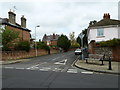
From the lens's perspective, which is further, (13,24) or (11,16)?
(13,24)

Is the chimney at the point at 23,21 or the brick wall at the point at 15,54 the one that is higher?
the chimney at the point at 23,21

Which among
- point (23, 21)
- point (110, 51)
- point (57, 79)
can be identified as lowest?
point (57, 79)

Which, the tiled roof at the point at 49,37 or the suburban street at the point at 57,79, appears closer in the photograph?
the suburban street at the point at 57,79

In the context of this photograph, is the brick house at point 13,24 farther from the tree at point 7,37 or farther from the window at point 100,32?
the window at point 100,32

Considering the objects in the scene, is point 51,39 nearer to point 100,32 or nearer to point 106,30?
point 100,32

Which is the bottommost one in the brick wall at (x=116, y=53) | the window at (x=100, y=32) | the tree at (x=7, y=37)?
the brick wall at (x=116, y=53)

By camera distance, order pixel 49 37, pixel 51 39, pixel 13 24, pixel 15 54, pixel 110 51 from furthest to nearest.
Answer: pixel 49 37
pixel 51 39
pixel 13 24
pixel 15 54
pixel 110 51

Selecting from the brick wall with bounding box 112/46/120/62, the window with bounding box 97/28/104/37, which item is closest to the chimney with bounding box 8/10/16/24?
the window with bounding box 97/28/104/37

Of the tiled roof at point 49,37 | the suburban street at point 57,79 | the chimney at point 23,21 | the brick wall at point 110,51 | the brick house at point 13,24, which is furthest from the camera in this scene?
the tiled roof at point 49,37

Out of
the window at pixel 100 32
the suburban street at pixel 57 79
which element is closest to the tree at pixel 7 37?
the window at pixel 100 32

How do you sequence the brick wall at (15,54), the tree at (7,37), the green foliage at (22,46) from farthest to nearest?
1. the green foliage at (22,46)
2. the tree at (7,37)
3. the brick wall at (15,54)

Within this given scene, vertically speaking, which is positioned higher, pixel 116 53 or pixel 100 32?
Answer: pixel 100 32

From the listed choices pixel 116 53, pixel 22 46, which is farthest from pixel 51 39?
pixel 116 53

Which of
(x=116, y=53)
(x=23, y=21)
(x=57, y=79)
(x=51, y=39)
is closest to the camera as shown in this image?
(x=57, y=79)
